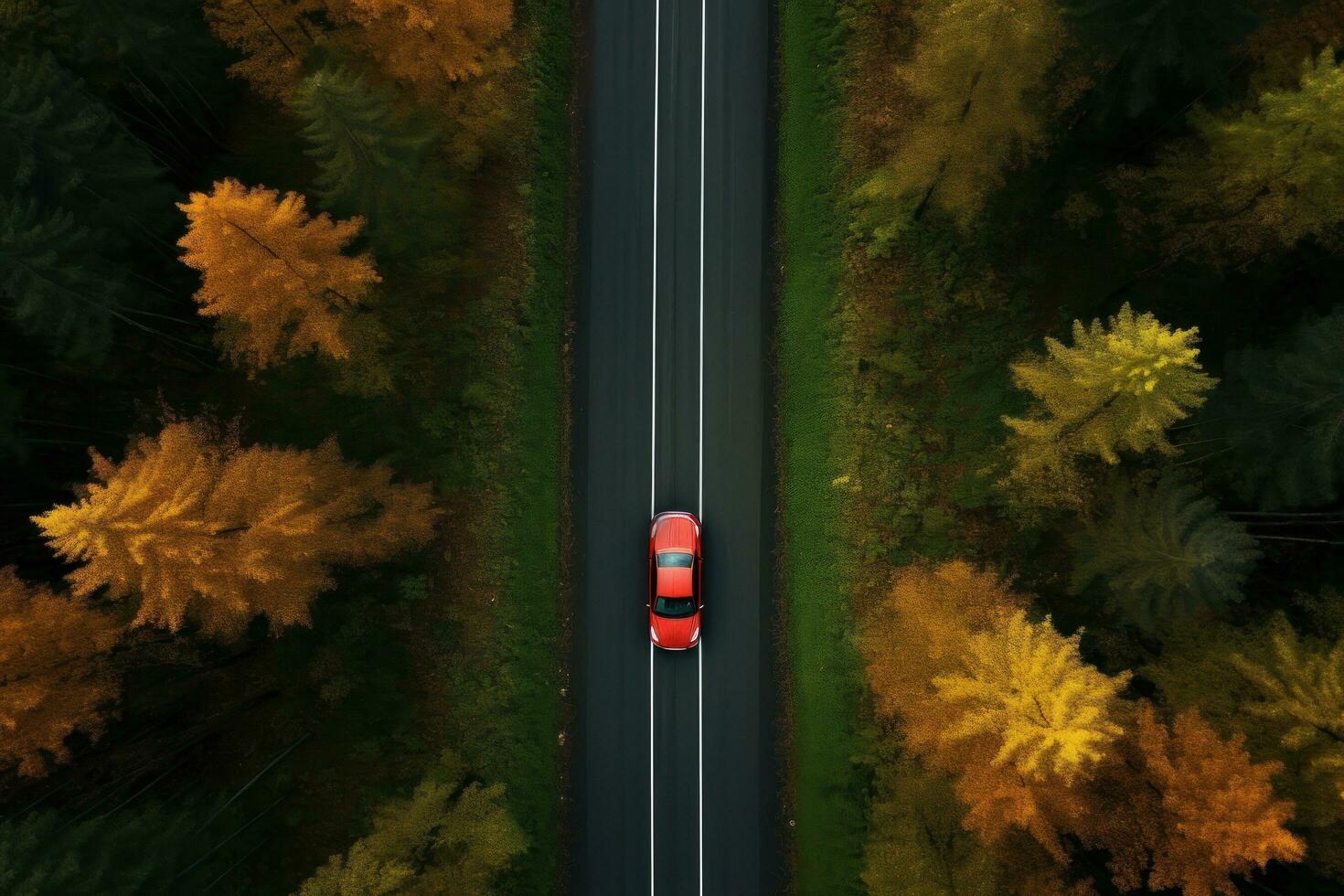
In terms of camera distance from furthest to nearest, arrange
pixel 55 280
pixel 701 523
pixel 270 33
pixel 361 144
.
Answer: pixel 701 523, pixel 270 33, pixel 55 280, pixel 361 144

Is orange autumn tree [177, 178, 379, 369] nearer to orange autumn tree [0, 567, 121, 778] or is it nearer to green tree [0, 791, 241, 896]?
orange autumn tree [0, 567, 121, 778]

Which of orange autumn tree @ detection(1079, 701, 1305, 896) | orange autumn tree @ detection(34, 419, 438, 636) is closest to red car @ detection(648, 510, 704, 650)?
orange autumn tree @ detection(34, 419, 438, 636)

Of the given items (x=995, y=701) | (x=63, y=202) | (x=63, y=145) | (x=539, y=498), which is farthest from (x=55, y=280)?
(x=995, y=701)

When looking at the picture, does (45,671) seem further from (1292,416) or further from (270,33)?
(1292,416)

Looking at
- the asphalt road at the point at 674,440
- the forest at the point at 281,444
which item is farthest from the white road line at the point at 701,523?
the forest at the point at 281,444

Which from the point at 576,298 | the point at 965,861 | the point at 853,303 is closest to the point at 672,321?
the point at 576,298
